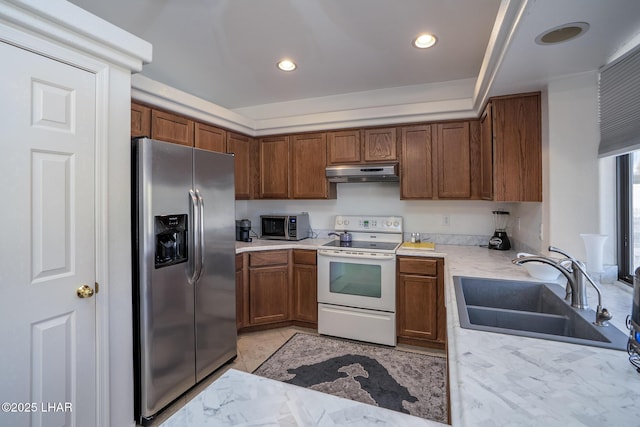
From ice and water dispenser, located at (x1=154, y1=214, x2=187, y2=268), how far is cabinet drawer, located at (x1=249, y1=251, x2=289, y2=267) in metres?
0.99

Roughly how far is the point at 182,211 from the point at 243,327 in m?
1.53

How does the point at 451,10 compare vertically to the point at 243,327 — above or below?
above

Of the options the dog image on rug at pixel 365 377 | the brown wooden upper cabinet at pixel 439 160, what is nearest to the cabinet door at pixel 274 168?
the brown wooden upper cabinet at pixel 439 160

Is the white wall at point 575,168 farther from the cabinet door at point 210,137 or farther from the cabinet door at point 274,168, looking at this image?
the cabinet door at point 210,137

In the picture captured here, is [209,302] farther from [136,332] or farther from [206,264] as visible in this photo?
[136,332]

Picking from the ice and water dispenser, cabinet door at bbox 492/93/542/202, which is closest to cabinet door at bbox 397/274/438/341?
cabinet door at bbox 492/93/542/202

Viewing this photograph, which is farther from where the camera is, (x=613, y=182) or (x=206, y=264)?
(x=206, y=264)

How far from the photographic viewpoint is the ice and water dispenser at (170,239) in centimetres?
195

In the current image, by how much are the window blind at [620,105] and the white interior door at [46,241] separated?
271cm

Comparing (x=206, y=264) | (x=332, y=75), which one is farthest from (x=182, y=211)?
(x=332, y=75)

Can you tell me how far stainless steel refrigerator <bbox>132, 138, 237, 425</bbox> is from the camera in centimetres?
184

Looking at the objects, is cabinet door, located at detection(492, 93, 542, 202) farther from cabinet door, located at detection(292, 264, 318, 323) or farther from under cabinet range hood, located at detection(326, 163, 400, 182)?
cabinet door, located at detection(292, 264, 318, 323)

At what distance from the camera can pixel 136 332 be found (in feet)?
6.11

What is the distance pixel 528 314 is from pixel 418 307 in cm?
141
